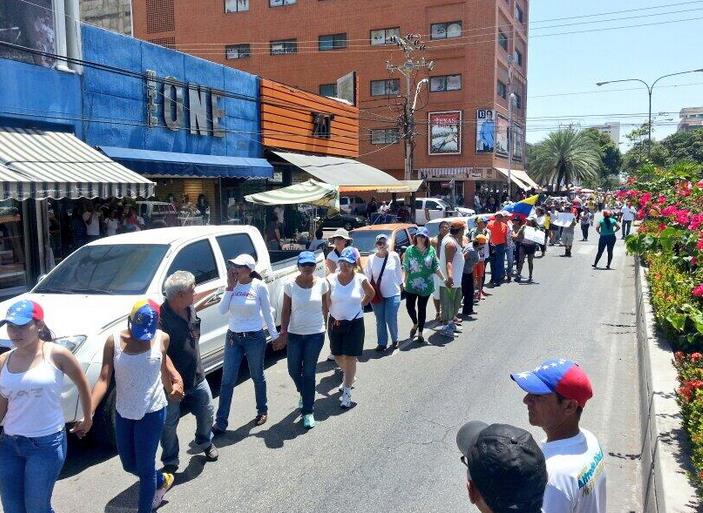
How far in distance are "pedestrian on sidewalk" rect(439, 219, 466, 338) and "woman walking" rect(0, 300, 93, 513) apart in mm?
6565

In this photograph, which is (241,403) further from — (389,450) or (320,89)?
(320,89)

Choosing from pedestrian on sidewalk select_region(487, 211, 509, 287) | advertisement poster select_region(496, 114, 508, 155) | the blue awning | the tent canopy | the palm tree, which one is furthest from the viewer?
the palm tree

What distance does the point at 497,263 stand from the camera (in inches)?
569

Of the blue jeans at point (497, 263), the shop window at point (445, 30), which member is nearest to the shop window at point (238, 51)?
the shop window at point (445, 30)

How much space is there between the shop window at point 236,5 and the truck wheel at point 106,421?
1857 inches

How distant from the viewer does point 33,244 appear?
12.6m

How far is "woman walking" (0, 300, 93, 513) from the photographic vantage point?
11.7 feet

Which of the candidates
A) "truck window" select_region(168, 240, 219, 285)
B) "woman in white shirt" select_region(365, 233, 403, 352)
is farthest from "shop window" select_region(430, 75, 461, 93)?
"truck window" select_region(168, 240, 219, 285)

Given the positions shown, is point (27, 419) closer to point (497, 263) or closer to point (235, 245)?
point (235, 245)

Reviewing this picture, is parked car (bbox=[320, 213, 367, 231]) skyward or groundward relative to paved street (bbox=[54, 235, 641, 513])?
skyward

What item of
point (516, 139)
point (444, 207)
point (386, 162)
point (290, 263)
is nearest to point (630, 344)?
point (290, 263)

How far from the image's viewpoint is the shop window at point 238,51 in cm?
4794

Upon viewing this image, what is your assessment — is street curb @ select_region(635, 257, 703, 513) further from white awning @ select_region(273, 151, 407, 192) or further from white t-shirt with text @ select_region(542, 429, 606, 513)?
white awning @ select_region(273, 151, 407, 192)

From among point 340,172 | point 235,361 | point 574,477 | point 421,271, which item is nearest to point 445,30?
point 340,172
